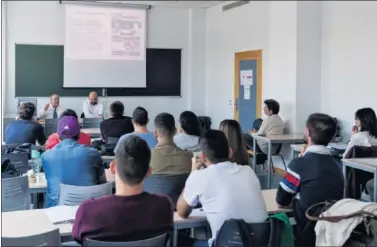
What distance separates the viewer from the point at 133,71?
31.9ft

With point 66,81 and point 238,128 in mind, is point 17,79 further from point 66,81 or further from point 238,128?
point 238,128

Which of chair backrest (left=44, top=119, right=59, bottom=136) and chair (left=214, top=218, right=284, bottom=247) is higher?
chair backrest (left=44, top=119, right=59, bottom=136)

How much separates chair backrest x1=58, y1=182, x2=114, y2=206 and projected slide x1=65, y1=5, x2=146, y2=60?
6873mm

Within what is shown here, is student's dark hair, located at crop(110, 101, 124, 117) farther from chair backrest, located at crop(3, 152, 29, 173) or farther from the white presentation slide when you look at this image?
the white presentation slide

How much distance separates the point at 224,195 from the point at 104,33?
25.0 feet

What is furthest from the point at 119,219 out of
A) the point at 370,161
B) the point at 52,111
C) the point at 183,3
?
the point at 183,3

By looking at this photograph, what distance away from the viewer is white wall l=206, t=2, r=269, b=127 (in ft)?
26.3

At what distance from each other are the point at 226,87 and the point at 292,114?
2510 mm

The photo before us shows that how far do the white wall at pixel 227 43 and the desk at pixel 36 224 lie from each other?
5.66 meters

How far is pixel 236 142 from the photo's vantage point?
299cm

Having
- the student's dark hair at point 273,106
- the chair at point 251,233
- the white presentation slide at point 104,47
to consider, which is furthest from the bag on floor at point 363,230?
the white presentation slide at point 104,47

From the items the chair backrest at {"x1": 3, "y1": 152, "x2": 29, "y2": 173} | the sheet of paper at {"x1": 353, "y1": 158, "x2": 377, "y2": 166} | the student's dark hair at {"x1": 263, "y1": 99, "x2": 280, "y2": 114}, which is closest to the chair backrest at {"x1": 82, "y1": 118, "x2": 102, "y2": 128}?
the student's dark hair at {"x1": 263, "y1": 99, "x2": 280, "y2": 114}

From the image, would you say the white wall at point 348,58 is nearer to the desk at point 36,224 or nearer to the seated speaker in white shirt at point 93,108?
the desk at point 36,224

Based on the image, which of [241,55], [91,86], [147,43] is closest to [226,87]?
[241,55]
